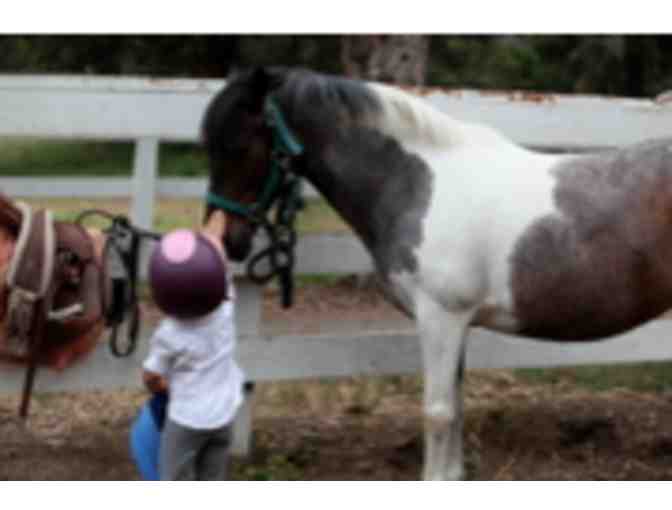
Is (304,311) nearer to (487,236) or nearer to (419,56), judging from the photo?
(419,56)

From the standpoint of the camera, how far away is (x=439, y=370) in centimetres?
318

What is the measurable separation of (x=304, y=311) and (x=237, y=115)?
394 centimetres

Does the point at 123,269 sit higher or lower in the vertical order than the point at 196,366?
higher

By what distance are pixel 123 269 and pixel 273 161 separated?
785 mm

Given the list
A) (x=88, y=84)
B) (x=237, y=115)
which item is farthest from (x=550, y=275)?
(x=88, y=84)

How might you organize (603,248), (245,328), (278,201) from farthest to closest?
(245,328), (278,201), (603,248)

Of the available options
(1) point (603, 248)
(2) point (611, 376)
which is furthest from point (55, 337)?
(2) point (611, 376)

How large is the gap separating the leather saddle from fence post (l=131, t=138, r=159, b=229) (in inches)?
15.0

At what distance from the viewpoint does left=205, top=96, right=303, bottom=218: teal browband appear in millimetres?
3238

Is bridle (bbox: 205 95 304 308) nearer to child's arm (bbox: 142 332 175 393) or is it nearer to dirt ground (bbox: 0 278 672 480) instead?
child's arm (bbox: 142 332 175 393)

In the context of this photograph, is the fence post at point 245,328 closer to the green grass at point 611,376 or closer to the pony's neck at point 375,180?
the pony's neck at point 375,180

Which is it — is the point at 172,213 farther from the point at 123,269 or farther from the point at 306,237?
the point at 123,269

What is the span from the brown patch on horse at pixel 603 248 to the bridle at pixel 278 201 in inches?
34.0

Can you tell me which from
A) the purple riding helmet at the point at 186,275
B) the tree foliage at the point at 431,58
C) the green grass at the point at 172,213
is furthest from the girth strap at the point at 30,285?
the tree foliage at the point at 431,58
